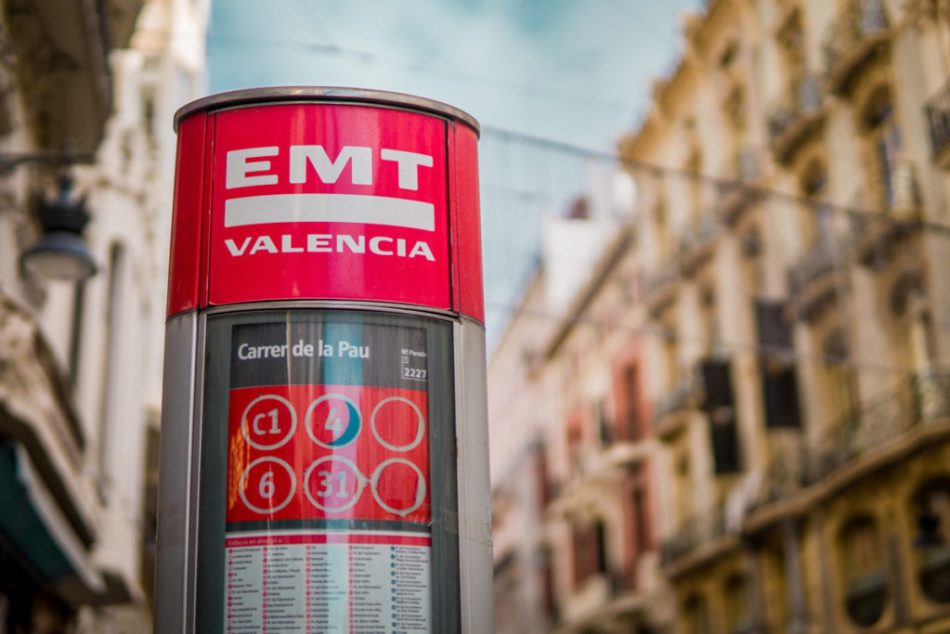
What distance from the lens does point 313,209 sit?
541cm

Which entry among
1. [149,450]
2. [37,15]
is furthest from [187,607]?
[149,450]

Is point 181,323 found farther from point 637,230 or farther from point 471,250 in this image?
point 637,230

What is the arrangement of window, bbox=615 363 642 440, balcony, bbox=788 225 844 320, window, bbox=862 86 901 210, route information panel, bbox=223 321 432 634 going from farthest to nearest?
1. window, bbox=615 363 642 440
2. balcony, bbox=788 225 844 320
3. window, bbox=862 86 901 210
4. route information panel, bbox=223 321 432 634

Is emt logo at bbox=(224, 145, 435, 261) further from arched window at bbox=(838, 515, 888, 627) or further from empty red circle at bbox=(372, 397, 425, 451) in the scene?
arched window at bbox=(838, 515, 888, 627)

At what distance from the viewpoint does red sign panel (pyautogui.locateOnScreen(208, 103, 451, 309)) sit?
17.5 feet

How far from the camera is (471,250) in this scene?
5.69 m

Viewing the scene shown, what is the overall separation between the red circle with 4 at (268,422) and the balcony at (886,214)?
56.7 ft

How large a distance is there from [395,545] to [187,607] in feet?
2.52

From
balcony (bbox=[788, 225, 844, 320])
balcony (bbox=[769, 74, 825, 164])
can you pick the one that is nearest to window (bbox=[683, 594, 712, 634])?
balcony (bbox=[788, 225, 844, 320])

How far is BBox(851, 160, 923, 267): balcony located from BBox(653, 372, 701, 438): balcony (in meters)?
7.26

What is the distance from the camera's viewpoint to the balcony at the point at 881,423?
2048cm

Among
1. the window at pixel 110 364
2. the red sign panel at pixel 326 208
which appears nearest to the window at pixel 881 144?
the window at pixel 110 364

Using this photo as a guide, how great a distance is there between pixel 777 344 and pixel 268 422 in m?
22.4

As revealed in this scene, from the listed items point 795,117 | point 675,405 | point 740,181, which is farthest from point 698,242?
point 795,117
